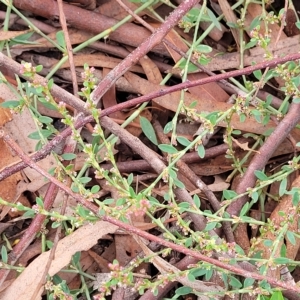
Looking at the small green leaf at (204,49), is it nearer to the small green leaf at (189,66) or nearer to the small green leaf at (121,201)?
the small green leaf at (189,66)

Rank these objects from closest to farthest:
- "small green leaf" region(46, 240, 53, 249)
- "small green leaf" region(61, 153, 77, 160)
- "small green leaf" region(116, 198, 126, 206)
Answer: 1. "small green leaf" region(116, 198, 126, 206)
2. "small green leaf" region(61, 153, 77, 160)
3. "small green leaf" region(46, 240, 53, 249)

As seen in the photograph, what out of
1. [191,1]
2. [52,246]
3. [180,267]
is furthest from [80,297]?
[191,1]

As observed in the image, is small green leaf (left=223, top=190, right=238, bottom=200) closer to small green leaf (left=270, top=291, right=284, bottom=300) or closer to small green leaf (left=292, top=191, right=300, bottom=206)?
small green leaf (left=292, top=191, right=300, bottom=206)

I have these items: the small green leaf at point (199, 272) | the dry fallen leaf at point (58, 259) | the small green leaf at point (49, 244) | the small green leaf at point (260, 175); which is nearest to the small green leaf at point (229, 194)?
the small green leaf at point (260, 175)

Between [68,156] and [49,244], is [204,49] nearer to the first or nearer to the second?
[68,156]

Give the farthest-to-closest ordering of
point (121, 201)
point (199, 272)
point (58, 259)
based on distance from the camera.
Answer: point (58, 259) → point (199, 272) → point (121, 201)

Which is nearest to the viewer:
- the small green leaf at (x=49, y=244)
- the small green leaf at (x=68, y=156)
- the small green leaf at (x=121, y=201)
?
the small green leaf at (x=121, y=201)

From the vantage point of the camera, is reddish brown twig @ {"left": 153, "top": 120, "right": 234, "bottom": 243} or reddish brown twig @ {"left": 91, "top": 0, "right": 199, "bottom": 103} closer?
reddish brown twig @ {"left": 91, "top": 0, "right": 199, "bottom": 103}

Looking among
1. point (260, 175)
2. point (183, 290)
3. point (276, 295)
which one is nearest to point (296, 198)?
point (260, 175)

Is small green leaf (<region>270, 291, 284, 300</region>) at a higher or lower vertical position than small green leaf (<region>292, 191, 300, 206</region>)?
lower

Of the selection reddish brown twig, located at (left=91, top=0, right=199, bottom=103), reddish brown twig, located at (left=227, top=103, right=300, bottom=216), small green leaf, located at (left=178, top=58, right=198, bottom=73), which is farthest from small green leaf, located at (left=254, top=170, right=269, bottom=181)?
reddish brown twig, located at (left=91, top=0, right=199, bottom=103)

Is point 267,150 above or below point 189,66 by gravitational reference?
below
